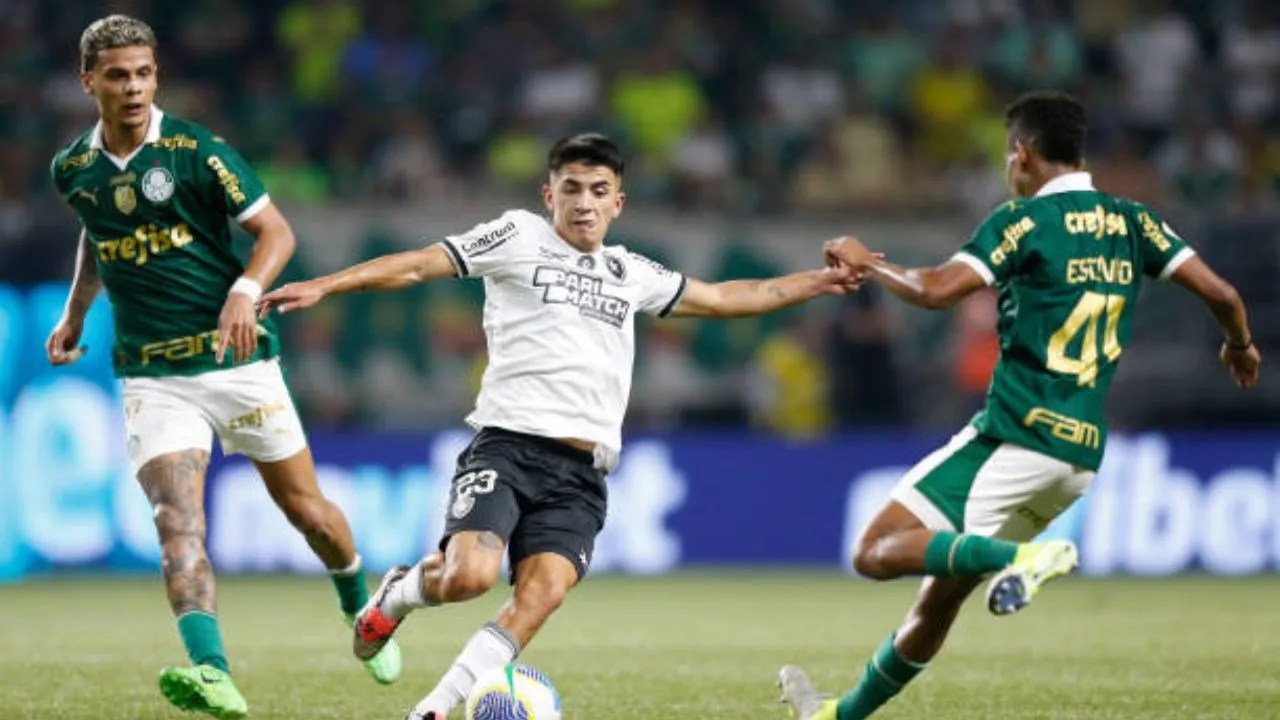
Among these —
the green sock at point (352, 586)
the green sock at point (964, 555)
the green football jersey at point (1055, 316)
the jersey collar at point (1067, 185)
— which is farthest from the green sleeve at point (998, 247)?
the green sock at point (352, 586)

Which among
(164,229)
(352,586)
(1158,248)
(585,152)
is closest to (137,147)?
(164,229)

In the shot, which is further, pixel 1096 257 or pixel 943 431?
pixel 943 431

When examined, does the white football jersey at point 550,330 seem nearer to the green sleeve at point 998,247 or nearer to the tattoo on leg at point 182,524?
the tattoo on leg at point 182,524

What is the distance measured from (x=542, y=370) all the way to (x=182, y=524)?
1.46 m

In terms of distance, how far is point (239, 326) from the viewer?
740cm

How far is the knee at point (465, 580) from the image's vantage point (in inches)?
277

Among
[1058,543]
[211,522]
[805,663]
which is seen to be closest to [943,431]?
[211,522]

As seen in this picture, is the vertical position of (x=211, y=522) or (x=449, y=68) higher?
(x=449, y=68)

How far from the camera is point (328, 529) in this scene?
8805mm

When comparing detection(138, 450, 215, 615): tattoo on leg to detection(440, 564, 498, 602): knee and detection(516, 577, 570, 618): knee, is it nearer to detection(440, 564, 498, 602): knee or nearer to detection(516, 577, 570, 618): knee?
detection(440, 564, 498, 602): knee

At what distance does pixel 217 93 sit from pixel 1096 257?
13091 mm

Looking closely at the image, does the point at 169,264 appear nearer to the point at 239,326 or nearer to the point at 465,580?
the point at 239,326

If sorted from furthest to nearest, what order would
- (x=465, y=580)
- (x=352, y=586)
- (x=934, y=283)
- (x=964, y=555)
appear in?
(x=352, y=586), (x=934, y=283), (x=465, y=580), (x=964, y=555)

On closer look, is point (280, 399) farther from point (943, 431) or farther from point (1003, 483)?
point (943, 431)
